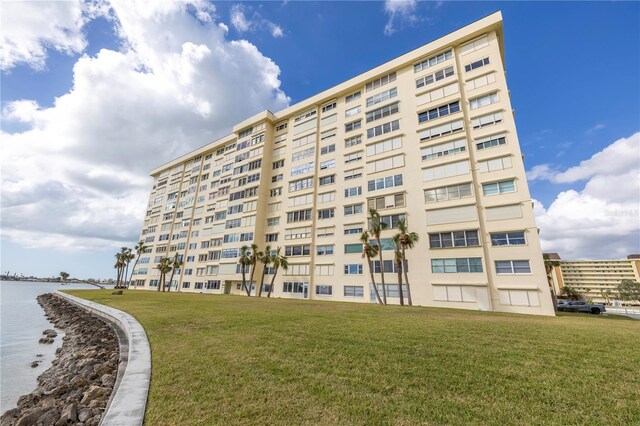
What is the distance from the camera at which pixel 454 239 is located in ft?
107

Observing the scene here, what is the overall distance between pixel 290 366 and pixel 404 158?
36266 millimetres

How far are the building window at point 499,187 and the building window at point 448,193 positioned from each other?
1672mm

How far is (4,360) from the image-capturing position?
42.0ft

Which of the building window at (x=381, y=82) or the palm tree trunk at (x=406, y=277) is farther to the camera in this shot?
the building window at (x=381, y=82)

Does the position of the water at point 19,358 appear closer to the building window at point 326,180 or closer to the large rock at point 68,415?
the large rock at point 68,415

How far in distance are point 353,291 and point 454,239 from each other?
15244 mm

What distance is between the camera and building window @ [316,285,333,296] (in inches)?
1609

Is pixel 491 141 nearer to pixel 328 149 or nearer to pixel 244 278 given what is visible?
pixel 328 149

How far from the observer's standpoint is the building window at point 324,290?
134 ft

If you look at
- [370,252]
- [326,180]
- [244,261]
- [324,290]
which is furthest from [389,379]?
[244,261]

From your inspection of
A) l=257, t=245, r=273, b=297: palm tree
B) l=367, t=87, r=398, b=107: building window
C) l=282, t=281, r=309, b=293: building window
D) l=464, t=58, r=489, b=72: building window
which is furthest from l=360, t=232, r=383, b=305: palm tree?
l=464, t=58, r=489, b=72: building window

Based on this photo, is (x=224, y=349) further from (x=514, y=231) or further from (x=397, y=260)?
(x=514, y=231)

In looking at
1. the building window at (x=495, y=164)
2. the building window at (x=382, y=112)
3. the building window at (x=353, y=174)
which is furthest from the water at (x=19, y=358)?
the building window at (x=382, y=112)

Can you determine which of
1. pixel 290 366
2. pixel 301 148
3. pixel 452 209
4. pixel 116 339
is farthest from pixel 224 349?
pixel 301 148
